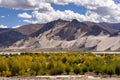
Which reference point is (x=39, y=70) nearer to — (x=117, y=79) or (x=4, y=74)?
(x=4, y=74)

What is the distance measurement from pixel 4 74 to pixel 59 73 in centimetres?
480

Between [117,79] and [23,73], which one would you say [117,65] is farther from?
[23,73]

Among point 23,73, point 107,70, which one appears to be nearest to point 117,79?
point 107,70

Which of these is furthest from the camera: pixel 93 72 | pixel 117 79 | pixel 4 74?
pixel 93 72

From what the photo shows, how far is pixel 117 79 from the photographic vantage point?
86.2ft

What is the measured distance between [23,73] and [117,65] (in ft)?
26.7

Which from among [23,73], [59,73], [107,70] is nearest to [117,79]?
[107,70]

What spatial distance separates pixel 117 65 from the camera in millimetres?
31281

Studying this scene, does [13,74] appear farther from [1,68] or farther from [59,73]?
[59,73]

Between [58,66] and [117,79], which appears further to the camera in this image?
A: [58,66]

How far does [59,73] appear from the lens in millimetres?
31375

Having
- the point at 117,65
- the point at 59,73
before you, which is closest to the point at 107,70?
the point at 117,65

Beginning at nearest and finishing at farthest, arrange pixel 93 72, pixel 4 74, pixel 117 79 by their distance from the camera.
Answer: pixel 117 79
pixel 4 74
pixel 93 72

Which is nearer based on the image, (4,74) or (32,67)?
(4,74)
